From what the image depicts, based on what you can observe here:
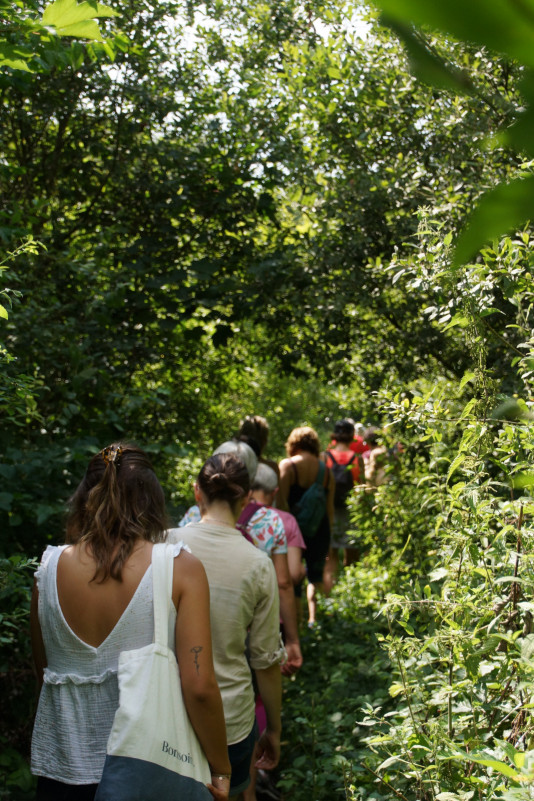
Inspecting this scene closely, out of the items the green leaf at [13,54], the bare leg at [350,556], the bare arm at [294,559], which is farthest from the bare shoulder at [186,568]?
the bare leg at [350,556]

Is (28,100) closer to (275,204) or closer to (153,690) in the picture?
(275,204)

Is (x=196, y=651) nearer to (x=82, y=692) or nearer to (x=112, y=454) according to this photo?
(x=82, y=692)

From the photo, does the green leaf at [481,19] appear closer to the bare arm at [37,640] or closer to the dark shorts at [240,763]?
the bare arm at [37,640]

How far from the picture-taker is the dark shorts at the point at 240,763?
293cm

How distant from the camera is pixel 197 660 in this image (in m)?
2.07

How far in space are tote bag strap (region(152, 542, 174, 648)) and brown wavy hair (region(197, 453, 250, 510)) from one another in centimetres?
100

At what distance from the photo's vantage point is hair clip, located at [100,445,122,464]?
2.41 metres

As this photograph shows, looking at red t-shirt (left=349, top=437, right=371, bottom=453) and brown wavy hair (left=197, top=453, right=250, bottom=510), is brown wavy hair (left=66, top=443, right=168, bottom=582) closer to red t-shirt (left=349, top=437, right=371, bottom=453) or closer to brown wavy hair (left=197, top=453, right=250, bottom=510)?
brown wavy hair (left=197, top=453, right=250, bottom=510)

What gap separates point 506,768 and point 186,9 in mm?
6945

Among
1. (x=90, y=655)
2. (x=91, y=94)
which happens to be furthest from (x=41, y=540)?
(x=91, y=94)

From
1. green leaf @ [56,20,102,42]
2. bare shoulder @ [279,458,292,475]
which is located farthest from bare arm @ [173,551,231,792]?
bare shoulder @ [279,458,292,475]

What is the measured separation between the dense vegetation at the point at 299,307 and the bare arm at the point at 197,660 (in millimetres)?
574

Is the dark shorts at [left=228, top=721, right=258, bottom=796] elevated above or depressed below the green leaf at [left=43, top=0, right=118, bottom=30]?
below

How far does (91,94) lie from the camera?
6246 millimetres
